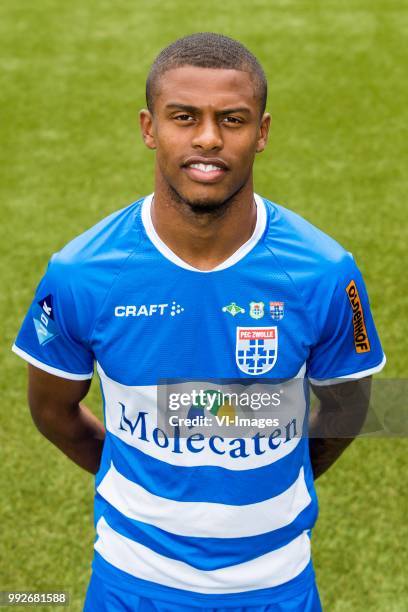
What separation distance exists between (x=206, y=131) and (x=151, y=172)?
5.00 meters

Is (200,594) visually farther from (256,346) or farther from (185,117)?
(185,117)

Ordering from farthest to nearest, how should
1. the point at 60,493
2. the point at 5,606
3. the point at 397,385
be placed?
the point at 397,385 → the point at 60,493 → the point at 5,606

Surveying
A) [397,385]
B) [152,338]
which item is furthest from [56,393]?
[397,385]

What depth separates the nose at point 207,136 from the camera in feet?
6.79

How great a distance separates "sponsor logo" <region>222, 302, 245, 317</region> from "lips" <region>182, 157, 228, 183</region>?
1.06ft

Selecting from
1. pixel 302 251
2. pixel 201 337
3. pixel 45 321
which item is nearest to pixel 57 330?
pixel 45 321

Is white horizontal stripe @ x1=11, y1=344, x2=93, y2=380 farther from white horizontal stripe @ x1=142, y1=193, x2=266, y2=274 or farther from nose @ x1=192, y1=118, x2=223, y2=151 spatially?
nose @ x1=192, y1=118, x2=223, y2=151

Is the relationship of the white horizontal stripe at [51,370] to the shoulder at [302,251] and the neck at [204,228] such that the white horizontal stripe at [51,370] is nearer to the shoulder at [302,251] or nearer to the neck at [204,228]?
the neck at [204,228]

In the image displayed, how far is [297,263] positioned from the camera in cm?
229

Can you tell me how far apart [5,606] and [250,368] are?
2.05 metres

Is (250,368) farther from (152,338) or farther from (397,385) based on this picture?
(397,385)

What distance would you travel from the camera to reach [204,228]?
223 cm

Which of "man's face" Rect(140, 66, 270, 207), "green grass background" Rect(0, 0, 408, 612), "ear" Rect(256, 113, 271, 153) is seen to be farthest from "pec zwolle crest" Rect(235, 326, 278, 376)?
"green grass background" Rect(0, 0, 408, 612)

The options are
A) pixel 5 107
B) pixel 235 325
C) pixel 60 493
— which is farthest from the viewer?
pixel 5 107
